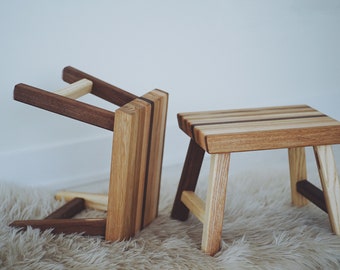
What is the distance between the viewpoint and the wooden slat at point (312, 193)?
104 centimetres

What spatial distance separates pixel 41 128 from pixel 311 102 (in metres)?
1.03

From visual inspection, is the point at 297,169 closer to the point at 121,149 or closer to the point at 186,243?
the point at 186,243

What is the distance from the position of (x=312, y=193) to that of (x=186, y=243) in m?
0.33

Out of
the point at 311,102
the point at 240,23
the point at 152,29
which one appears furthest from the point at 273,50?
the point at 152,29

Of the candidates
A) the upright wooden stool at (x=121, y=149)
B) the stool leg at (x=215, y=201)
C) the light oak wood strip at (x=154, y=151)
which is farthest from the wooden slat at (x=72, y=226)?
the stool leg at (x=215, y=201)

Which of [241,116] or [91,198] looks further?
[91,198]

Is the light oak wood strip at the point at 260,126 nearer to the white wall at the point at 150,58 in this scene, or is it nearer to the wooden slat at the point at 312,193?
the wooden slat at the point at 312,193

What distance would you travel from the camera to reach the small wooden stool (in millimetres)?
870

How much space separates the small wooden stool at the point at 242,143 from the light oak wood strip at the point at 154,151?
5cm

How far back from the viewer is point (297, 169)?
111cm

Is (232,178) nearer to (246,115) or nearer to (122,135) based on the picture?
(246,115)

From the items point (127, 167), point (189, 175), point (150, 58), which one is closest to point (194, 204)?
point (189, 175)

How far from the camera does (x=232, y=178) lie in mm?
1309

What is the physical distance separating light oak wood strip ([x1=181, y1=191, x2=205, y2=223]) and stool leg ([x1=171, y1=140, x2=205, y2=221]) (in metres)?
0.02
